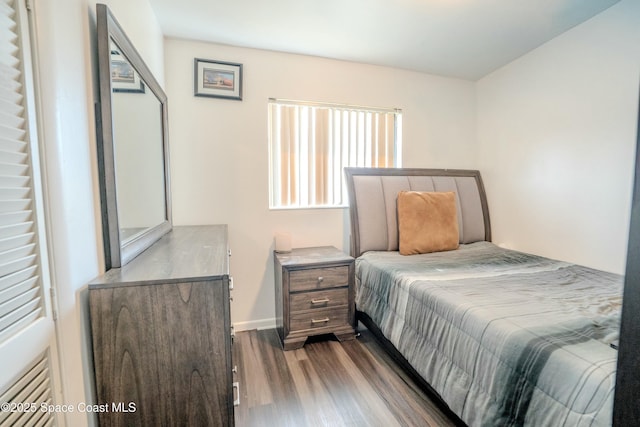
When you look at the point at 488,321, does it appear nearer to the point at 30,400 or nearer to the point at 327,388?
the point at 327,388

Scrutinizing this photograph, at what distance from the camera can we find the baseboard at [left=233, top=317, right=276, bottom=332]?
7.89 ft

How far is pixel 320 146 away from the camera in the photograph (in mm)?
2586

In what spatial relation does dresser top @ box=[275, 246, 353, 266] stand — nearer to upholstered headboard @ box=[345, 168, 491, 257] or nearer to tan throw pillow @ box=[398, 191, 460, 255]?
upholstered headboard @ box=[345, 168, 491, 257]

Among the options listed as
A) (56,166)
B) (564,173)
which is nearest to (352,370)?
(56,166)

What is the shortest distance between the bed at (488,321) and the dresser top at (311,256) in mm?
193

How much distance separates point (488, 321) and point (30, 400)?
1.50 meters

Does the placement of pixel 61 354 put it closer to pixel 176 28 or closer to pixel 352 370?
pixel 352 370

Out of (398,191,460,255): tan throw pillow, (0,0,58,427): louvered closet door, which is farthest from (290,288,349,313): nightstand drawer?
(0,0,58,427): louvered closet door

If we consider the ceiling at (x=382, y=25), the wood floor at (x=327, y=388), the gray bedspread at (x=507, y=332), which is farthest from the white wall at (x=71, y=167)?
the gray bedspread at (x=507, y=332)

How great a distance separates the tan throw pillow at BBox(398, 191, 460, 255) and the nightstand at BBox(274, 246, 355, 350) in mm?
571

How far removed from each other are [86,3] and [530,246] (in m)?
3.24

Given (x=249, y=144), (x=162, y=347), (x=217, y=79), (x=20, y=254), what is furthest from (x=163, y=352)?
(x=217, y=79)

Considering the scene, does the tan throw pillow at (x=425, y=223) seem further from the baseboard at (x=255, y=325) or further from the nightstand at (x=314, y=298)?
the baseboard at (x=255, y=325)

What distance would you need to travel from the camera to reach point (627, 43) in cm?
181
